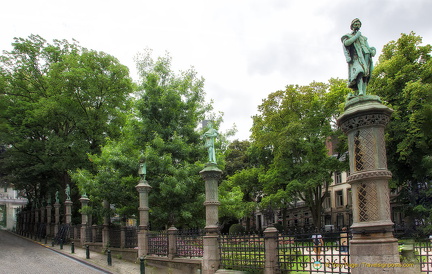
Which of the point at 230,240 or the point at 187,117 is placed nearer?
the point at 230,240

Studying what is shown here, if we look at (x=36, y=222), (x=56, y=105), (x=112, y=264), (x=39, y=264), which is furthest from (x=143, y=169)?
(x=36, y=222)

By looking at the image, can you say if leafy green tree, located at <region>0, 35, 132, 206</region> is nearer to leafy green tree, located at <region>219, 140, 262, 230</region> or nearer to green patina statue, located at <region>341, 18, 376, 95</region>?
leafy green tree, located at <region>219, 140, 262, 230</region>

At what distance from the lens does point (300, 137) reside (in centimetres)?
3191

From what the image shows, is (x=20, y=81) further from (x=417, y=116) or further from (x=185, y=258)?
(x=417, y=116)

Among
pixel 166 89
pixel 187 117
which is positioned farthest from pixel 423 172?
pixel 166 89

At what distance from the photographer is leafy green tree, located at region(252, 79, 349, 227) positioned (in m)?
31.2

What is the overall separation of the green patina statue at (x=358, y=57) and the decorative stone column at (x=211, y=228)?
621cm

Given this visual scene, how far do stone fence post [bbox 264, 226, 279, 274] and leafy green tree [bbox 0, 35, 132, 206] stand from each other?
22387mm

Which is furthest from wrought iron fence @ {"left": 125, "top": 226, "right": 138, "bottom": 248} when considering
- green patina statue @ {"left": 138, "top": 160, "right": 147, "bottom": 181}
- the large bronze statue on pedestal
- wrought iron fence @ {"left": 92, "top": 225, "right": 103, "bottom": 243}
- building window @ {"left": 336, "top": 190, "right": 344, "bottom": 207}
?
building window @ {"left": 336, "top": 190, "right": 344, "bottom": 207}

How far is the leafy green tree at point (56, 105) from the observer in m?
29.5

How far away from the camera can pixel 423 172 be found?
2494cm

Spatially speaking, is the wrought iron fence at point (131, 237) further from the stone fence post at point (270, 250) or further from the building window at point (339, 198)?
the building window at point (339, 198)

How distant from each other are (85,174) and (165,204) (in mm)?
6402

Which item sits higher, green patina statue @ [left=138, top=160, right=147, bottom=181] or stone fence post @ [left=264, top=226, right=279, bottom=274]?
green patina statue @ [left=138, top=160, right=147, bottom=181]
